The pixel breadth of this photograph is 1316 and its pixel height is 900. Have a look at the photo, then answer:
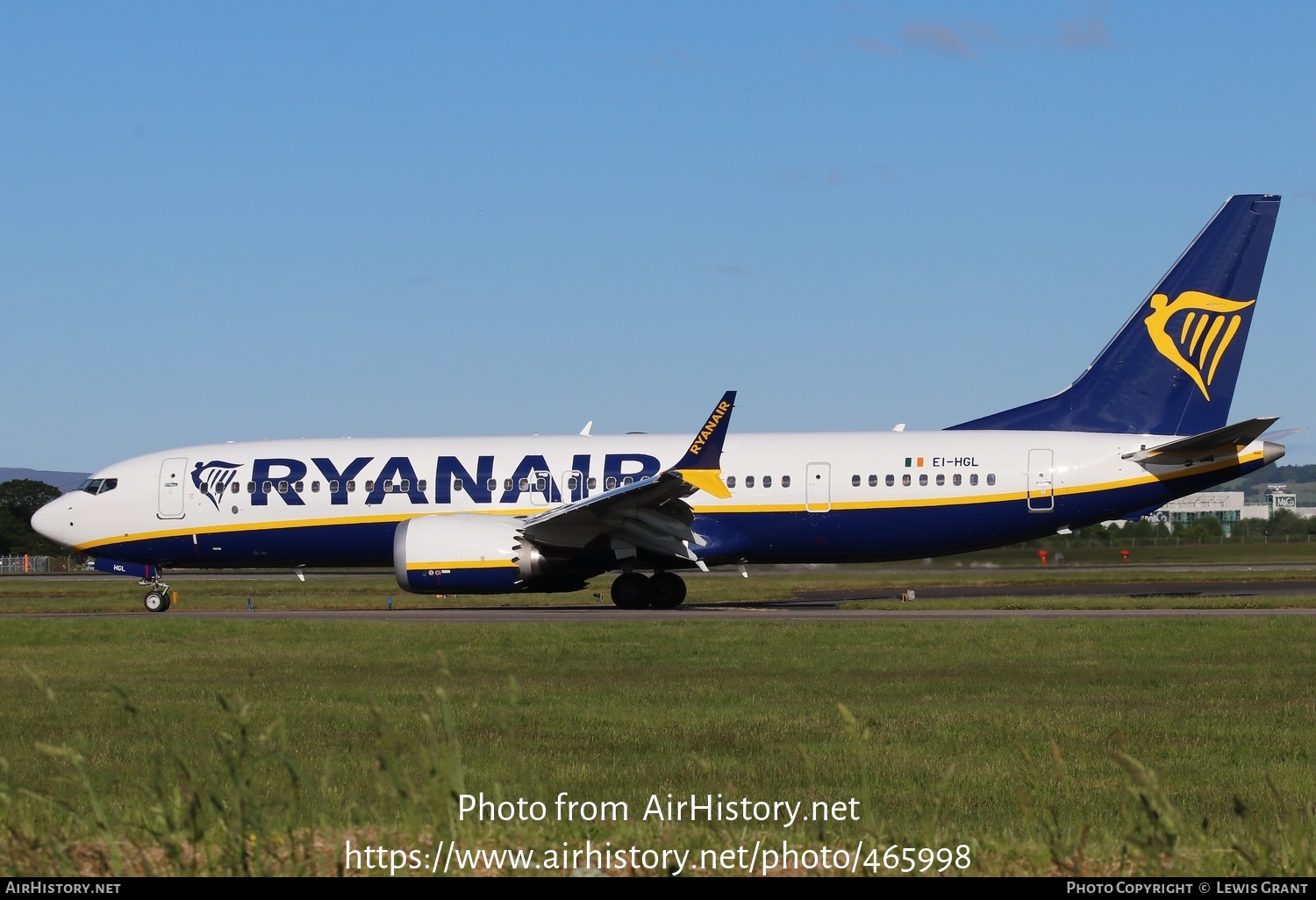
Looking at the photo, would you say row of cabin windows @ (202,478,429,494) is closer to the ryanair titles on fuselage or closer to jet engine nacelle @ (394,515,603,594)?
the ryanair titles on fuselage

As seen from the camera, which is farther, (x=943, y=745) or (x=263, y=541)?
(x=263, y=541)

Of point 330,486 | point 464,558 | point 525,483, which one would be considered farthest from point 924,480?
point 330,486

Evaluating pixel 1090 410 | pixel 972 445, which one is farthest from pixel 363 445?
pixel 1090 410

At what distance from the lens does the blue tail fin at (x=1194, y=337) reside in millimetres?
28359

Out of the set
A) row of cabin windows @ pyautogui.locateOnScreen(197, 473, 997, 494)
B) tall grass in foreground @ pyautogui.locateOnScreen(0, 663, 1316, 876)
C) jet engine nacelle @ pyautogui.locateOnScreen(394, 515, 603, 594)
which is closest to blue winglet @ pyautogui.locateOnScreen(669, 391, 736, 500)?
row of cabin windows @ pyautogui.locateOnScreen(197, 473, 997, 494)

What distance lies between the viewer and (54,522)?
103 feet

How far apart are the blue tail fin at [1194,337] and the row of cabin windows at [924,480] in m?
2.42

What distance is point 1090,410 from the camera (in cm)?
2889

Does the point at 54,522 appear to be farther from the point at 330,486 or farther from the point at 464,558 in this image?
the point at 464,558

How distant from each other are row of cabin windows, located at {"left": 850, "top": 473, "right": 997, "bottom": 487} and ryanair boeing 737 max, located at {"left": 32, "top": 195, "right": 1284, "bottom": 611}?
1.4 inches

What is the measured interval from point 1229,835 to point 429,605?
2615cm

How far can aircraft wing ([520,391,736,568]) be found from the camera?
26.4 metres

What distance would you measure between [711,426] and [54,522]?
15574 mm
